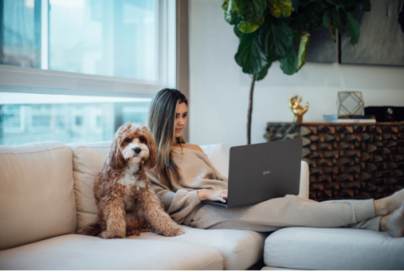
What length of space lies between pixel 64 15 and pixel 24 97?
626 millimetres

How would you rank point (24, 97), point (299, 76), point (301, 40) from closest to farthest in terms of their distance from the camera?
point (24, 97) < point (301, 40) < point (299, 76)

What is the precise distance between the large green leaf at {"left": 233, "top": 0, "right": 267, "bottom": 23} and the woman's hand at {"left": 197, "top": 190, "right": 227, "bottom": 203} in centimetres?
129

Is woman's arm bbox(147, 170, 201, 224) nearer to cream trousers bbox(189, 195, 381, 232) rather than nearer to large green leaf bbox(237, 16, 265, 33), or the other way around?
cream trousers bbox(189, 195, 381, 232)

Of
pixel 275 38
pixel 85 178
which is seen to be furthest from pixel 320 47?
pixel 85 178

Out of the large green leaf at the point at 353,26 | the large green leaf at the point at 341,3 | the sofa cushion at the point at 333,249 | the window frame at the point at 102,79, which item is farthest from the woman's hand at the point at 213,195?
the large green leaf at the point at 353,26

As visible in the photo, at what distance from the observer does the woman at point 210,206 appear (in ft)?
4.81

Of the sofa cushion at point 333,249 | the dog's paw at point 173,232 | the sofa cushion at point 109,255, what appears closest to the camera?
the sofa cushion at point 109,255

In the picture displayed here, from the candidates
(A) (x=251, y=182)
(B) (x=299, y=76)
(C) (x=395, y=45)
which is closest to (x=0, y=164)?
(A) (x=251, y=182)

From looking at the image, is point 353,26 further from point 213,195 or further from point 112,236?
point 112,236

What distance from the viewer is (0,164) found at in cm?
138

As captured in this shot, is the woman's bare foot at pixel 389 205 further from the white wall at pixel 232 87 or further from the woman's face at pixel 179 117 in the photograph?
the white wall at pixel 232 87

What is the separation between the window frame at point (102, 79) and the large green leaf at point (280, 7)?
965 mm

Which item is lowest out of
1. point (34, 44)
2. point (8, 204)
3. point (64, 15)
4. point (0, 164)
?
point (8, 204)

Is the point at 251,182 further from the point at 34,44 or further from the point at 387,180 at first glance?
the point at 387,180
